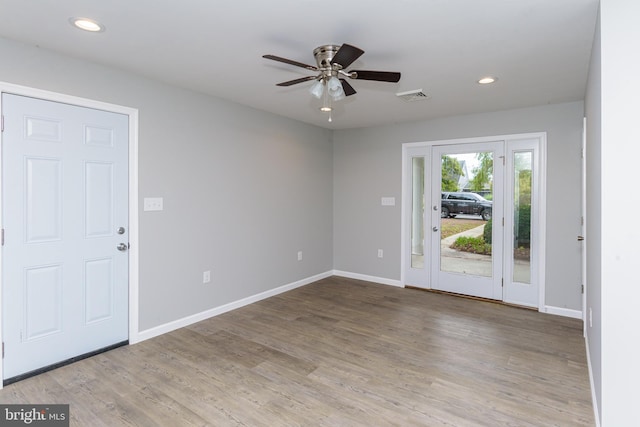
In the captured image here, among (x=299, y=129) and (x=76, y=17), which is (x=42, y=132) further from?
(x=299, y=129)

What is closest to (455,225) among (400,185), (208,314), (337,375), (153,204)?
(400,185)

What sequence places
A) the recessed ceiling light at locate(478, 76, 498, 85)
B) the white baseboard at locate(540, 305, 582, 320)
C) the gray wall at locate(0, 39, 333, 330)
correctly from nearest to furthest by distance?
the gray wall at locate(0, 39, 333, 330) < the recessed ceiling light at locate(478, 76, 498, 85) < the white baseboard at locate(540, 305, 582, 320)

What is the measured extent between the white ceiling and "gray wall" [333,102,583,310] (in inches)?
23.5

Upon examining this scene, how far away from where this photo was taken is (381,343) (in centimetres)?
328

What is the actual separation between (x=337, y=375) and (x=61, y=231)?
2.46m

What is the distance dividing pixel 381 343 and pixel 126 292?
2.41m

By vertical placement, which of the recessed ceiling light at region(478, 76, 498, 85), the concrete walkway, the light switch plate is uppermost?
the recessed ceiling light at region(478, 76, 498, 85)

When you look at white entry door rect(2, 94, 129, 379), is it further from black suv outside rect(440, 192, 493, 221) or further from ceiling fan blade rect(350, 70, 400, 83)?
black suv outside rect(440, 192, 493, 221)

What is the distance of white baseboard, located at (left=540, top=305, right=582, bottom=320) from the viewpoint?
3.97 meters

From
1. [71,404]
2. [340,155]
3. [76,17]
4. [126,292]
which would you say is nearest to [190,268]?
[126,292]

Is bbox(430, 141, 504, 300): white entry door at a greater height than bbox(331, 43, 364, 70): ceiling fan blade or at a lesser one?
lesser

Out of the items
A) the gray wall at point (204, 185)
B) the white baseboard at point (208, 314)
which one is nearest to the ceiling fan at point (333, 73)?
the gray wall at point (204, 185)

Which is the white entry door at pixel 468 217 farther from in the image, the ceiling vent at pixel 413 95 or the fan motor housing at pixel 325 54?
the fan motor housing at pixel 325 54

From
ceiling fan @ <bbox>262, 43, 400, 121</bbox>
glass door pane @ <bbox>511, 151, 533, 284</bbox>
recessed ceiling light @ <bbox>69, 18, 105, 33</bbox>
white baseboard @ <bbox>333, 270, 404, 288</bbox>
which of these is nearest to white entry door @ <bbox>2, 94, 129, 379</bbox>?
recessed ceiling light @ <bbox>69, 18, 105, 33</bbox>
